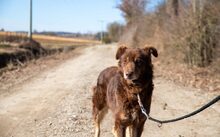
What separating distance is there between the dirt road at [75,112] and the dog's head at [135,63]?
3266 millimetres

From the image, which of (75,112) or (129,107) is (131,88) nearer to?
(129,107)

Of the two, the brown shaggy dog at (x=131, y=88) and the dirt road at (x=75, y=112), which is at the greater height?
the brown shaggy dog at (x=131, y=88)

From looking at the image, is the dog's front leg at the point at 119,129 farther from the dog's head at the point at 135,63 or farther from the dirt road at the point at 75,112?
the dirt road at the point at 75,112

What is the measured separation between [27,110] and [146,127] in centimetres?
386

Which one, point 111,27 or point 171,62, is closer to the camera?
point 171,62

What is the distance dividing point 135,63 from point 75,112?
17.8ft

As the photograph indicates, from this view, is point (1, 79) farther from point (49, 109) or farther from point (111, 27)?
point (111, 27)

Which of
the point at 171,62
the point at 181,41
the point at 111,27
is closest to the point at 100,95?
the point at 181,41

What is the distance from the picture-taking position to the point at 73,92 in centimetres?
1595

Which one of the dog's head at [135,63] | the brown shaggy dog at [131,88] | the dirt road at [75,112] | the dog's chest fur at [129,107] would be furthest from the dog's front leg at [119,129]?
the dirt road at [75,112]

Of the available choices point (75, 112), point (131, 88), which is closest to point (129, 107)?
point (131, 88)

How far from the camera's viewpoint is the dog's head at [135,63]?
6.99 meters

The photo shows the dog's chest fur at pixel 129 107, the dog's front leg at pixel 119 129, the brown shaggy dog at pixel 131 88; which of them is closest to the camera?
the brown shaggy dog at pixel 131 88

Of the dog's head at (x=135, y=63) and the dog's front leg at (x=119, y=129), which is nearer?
the dog's head at (x=135, y=63)
